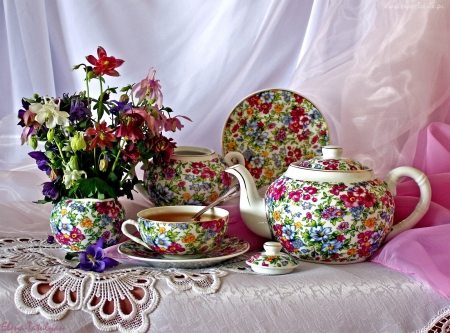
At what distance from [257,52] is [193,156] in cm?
41

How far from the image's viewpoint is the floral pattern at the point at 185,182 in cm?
119

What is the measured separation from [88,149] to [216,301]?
1.12ft

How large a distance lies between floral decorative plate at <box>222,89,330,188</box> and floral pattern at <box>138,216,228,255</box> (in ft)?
1.20

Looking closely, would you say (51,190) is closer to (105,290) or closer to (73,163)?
(73,163)

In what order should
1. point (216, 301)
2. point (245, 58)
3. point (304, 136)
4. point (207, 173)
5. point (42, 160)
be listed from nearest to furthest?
point (216, 301) → point (42, 160) → point (207, 173) → point (304, 136) → point (245, 58)

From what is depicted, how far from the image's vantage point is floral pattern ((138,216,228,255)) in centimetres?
96

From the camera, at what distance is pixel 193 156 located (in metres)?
1.21

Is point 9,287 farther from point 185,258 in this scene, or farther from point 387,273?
point 387,273

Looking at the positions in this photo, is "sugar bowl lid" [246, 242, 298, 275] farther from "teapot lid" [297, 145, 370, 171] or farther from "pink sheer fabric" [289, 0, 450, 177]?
"pink sheer fabric" [289, 0, 450, 177]

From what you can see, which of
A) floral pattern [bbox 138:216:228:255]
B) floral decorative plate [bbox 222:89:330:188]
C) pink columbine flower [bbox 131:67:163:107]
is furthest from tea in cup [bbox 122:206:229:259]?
floral decorative plate [bbox 222:89:330:188]

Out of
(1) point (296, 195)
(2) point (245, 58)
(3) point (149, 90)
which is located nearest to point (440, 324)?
(1) point (296, 195)

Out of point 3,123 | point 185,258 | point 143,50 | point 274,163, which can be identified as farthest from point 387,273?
point 3,123

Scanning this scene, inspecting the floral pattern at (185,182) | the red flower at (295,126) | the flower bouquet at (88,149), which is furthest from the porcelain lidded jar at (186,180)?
the red flower at (295,126)

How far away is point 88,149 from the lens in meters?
1.03
